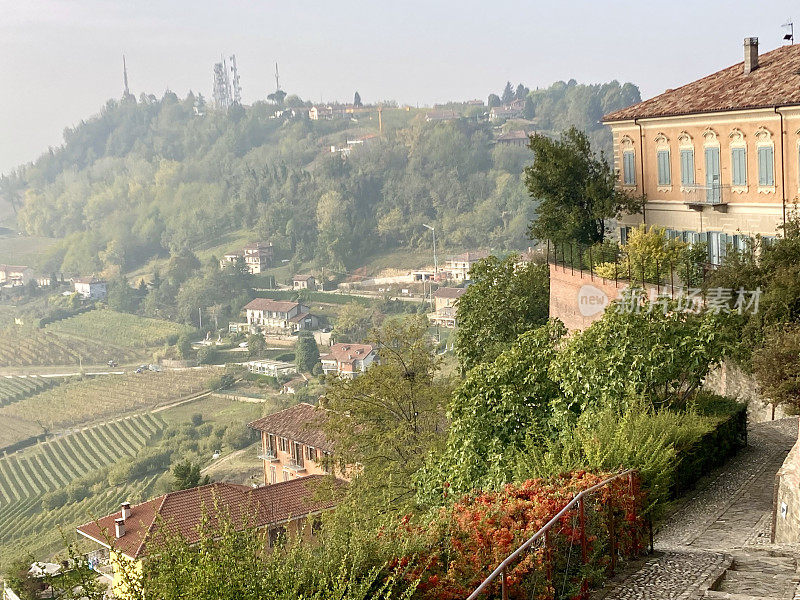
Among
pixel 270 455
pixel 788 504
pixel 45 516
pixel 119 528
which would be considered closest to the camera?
pixel 788 504

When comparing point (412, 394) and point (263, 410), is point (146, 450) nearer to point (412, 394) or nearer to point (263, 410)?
point (263, 410)

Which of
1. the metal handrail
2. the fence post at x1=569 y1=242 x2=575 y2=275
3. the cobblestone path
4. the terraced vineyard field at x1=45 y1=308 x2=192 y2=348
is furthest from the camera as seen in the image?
the terraced vineyard field at x1=45 y1=308 x2=192 y2=348

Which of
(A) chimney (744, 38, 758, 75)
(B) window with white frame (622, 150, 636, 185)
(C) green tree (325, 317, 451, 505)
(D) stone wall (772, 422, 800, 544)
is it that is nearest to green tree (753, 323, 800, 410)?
(D) stone wall (772, 422, 800, 544)

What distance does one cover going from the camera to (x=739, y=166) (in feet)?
67.9

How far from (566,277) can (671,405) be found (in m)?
9.73

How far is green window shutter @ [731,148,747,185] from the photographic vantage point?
808 inches

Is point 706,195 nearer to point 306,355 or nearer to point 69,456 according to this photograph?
point 69,456

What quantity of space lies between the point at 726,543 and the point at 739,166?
13.9 m

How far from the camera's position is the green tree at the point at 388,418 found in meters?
19.5

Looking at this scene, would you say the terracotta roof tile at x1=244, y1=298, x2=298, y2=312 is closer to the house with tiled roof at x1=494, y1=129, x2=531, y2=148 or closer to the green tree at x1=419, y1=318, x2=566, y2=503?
the house with tiled roof at x1=494, y1=129, x2=531, y2=148

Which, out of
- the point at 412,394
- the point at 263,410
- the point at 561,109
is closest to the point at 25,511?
the point at 263,410

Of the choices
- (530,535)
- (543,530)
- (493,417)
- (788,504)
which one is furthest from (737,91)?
(543,530)

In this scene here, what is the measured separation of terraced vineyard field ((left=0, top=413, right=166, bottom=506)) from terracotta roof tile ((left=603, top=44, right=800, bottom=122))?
211 feet

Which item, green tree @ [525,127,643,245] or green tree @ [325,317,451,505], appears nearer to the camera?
green tree @ [325,317,451,505]
